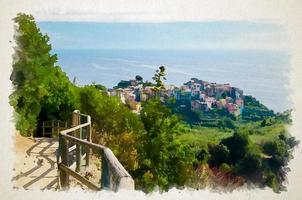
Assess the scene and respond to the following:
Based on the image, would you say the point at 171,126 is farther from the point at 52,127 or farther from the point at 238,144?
the point at 52,127

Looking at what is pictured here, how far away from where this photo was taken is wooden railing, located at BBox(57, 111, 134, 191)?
2775mm

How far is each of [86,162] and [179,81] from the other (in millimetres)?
1131

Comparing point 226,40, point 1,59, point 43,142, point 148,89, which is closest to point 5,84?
point 1,59

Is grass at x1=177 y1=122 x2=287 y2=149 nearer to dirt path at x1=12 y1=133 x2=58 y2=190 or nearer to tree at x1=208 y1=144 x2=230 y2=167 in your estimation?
tree at x1=208 y1=144 x2=230 y2=167

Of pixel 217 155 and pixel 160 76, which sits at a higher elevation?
pixel 160 76

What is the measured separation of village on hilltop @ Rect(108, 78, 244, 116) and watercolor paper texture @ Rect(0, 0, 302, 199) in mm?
10

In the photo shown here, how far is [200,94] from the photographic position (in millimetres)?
4488

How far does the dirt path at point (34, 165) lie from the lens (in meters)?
4.15

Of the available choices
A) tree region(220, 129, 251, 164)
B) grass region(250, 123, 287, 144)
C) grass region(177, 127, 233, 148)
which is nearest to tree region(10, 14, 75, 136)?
grass region(177, 127, 233, 148)

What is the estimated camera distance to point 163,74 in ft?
14.8

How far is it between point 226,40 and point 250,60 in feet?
0.96

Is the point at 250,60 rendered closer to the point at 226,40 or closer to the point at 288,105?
the point at 226,40

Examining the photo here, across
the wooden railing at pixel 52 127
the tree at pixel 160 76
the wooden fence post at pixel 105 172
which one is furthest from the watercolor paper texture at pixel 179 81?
the wooden fence post at pixel 105 172

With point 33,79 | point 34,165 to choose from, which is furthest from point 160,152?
point 33,79
